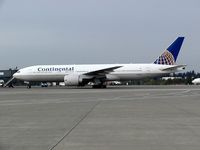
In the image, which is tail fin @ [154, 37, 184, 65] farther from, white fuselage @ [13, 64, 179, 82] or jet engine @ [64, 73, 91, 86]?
jet engine @ [64, 73, 91, 86]

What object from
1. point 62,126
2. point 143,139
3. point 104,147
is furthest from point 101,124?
point 104,147

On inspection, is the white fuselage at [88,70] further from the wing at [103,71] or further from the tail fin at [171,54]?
the tail fin at [171,54]

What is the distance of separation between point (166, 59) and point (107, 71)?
792cm

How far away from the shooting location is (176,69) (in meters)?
48.6

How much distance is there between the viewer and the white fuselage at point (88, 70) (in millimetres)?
48406

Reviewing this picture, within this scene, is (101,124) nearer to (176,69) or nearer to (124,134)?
(124,134)

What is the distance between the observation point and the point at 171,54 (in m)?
50.4

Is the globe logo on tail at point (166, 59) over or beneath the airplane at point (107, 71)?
over

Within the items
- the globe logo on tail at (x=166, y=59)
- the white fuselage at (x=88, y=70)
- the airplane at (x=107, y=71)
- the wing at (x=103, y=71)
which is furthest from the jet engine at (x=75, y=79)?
the globe logo on tail at (x=166, y=59)

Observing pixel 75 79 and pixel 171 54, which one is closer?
pixel 75 79

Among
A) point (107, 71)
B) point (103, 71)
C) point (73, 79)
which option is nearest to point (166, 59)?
point (107, 71)

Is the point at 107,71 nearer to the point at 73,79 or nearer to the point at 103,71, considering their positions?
the point at 103,71

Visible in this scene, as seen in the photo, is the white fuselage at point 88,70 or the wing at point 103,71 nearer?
the wing at point 103,71

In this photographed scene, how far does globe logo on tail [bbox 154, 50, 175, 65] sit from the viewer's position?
49.9m
